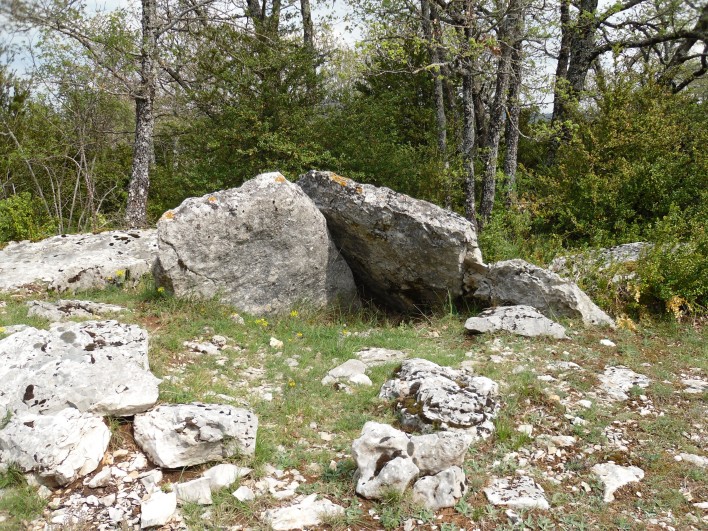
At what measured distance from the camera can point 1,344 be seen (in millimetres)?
4625

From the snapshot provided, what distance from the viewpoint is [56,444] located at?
374cm

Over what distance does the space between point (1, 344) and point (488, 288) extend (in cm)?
592

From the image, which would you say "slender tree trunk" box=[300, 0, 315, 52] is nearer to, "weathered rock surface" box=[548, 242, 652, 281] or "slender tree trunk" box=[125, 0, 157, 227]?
"slender tree trunk" box=[125, 0, 157, 227]

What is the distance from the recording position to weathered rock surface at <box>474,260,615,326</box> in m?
7.31

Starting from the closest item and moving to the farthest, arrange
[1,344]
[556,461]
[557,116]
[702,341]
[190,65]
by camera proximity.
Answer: [556,461] → [1,344] → [702,341] → [190,65] → [557,116]

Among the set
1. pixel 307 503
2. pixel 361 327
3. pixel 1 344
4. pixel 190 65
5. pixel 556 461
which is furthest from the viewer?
pixel 190 65

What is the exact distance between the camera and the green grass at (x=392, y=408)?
367cm

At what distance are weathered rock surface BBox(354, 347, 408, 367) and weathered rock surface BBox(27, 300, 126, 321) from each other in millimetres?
2965

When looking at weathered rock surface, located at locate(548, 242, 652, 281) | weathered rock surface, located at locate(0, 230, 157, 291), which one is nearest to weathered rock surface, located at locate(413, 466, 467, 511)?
weathered rock surface, located at locate(548, 242, 652, 281)

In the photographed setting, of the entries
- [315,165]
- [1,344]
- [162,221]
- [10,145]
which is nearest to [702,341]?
[162,221]

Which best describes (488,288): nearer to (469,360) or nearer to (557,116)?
(469,360)

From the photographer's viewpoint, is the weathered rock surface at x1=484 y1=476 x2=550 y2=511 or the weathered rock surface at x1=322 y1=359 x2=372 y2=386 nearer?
the weathered rock surface at x1=484 y1=476 x2=550 y2=511

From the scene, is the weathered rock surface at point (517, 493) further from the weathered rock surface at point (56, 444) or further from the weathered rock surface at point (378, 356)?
the weathered rock surface at point (56, 444)

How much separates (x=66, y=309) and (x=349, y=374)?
135 inches
